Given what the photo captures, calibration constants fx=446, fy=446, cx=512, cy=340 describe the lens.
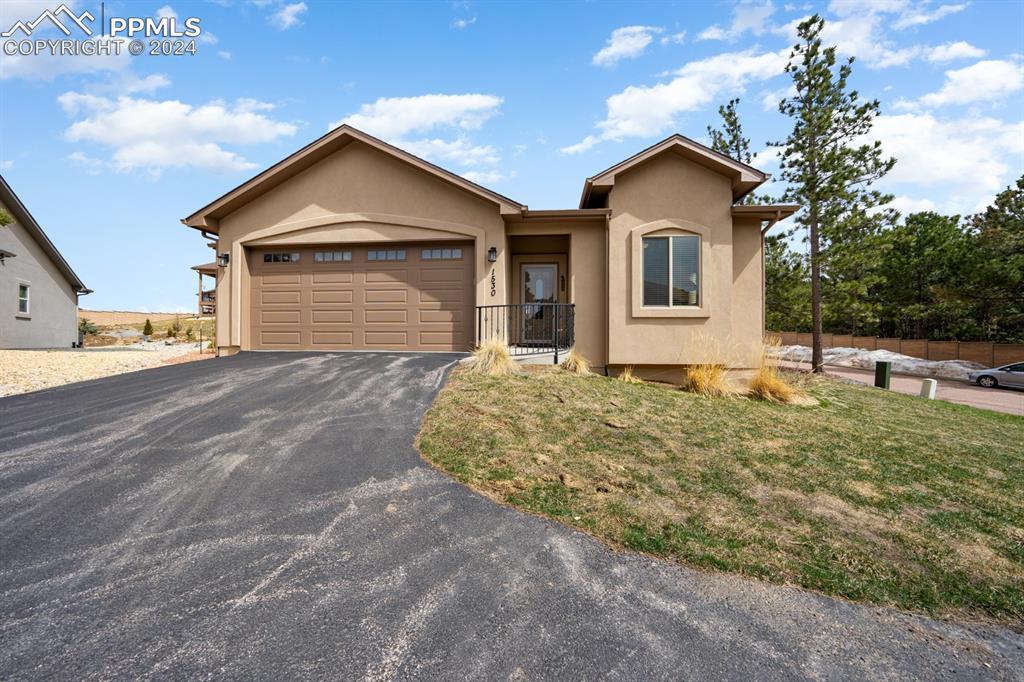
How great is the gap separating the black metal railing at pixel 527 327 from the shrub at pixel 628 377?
4.40 ft

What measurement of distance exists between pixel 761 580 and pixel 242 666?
299 centimetres

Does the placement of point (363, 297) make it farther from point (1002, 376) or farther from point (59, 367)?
point (1002, 376)

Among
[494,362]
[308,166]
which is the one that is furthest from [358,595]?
[308,166]

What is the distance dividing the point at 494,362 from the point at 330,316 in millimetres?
4992

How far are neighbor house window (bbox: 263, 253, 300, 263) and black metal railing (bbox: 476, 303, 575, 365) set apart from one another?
16.1 ft

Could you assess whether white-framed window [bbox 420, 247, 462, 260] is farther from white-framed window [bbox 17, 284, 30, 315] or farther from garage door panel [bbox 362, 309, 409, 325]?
white-framed window [bbox 17, 284, 30, 315]

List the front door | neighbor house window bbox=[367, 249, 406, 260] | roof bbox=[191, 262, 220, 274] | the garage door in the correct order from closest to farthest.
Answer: the garage door → neighbor house window bbox=[367, 249, 406, 260] → the front door → roof bbox=[191, 262, 220, 274]

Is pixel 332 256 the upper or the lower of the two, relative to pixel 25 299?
upper

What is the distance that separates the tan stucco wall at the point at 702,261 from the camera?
9953mm

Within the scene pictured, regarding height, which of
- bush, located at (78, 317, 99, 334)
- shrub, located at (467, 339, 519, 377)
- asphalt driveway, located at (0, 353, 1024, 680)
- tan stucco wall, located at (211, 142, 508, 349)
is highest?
tan stucco wall, located at (211, 142, 508, 349)

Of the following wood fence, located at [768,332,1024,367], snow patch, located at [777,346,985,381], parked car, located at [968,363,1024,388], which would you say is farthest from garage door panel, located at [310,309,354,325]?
parked car, located at [968,363,1024,388]

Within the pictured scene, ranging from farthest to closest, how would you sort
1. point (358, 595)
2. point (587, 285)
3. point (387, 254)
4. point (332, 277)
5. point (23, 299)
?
point (23, 299)
point (332, 277)
point (387, 254)
point (587, 285)
point (358, 595)

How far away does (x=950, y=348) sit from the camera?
23781 mm

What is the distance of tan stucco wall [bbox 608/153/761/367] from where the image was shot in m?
9.95
